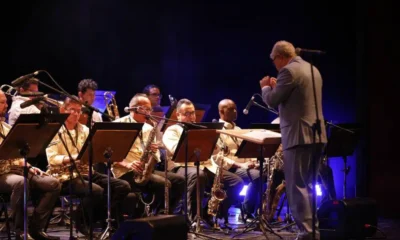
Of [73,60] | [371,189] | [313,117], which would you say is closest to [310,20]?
[371,189]

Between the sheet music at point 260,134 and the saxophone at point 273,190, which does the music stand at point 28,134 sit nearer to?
the sheet music at point 260,134

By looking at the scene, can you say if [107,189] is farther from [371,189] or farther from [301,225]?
[371,189]

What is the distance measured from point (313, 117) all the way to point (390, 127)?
12.1 feet

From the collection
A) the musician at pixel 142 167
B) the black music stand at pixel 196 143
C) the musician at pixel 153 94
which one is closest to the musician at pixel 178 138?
the musician at pixel 142 167

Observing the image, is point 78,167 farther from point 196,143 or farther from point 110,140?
point 196,143

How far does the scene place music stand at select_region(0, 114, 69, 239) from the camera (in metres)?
5.32

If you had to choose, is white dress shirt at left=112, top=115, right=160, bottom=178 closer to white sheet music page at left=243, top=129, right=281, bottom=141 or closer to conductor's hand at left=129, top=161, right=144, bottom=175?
conductor's hand at left=129, top=161, right=144, bottom=175

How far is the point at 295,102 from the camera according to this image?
5656 mm

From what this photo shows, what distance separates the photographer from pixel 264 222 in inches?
278

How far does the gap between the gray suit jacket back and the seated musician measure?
6.30 feet

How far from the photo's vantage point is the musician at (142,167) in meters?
6.89

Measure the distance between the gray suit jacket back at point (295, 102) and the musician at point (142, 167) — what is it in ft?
5.48

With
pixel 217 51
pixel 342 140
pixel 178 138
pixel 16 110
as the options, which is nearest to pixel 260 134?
pixel 178 138

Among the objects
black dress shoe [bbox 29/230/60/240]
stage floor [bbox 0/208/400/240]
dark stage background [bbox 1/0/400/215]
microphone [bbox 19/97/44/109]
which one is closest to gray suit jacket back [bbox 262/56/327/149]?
stage floor [bbox 0/208/400/240]
